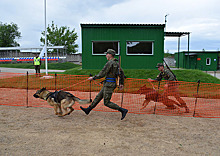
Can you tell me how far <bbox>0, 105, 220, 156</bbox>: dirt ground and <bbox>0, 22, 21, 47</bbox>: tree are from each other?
47738 millimetres

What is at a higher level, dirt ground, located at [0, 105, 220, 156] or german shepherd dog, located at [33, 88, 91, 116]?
german shepherd dog, located at [33, 88, 91, 116]

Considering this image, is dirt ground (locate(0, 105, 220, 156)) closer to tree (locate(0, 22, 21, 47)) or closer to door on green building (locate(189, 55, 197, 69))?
door on green building (locate(189, 55, 197, 69))

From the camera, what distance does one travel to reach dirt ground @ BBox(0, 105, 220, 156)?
3279 millimetres

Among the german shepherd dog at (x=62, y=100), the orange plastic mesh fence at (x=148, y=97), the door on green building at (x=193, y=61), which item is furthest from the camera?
the door on green building at (x=193, y=61)

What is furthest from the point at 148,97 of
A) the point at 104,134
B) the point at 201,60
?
the point at 201,60

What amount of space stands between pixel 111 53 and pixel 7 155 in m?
3.28

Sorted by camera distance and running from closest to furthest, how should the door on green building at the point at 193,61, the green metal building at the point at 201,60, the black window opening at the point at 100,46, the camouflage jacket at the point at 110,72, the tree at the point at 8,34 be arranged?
the camouflage jacket at the point at 110,72 < the black window opening at the point at 100,46 < the green metal building at the point at 201,60 < the door on green building at the point at 193,61 < the tree at the point at 8,34

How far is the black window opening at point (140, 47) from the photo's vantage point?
15.3 metres

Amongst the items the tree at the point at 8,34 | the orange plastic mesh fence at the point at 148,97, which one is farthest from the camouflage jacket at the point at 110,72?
the tree at the point at 8,34

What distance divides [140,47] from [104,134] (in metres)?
12.3

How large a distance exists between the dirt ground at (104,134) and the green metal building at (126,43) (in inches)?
389

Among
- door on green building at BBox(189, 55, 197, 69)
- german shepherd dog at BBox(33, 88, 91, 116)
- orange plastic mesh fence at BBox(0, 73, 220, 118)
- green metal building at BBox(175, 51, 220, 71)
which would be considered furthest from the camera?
door on green building at BBox(189, 55, 197, 69)

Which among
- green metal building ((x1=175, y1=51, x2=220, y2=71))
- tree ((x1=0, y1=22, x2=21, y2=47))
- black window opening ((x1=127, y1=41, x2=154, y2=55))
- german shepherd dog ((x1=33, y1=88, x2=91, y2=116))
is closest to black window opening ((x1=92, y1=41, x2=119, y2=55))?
black window opening ((x1=127, y1=41, x2=154, y2=55))

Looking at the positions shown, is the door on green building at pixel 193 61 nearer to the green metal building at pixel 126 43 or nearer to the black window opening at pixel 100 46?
the green metal building at pixel 126 43
